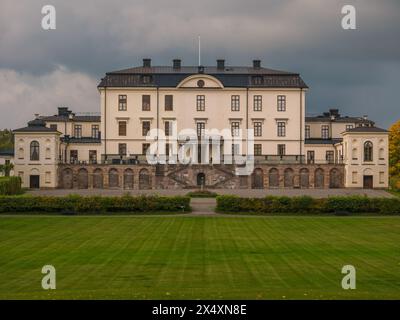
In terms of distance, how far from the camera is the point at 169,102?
81062 mm

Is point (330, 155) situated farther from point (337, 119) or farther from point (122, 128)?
point (122, 128)

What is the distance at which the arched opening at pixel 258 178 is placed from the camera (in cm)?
7759

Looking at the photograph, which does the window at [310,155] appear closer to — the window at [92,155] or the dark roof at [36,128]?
the window at [92,155]

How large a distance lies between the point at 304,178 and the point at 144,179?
16.3 m

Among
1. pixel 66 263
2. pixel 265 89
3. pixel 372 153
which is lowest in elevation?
pixel 66 263

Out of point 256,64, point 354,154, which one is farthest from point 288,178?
point 256,64

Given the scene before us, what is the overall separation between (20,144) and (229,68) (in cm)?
2399

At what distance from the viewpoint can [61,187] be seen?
77.6 meters

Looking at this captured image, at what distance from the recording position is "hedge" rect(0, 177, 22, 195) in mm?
65062

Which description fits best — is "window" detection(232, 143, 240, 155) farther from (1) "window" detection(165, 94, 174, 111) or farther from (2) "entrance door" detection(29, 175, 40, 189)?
(2) "entrance door" detection(29, 175, 40, 189)

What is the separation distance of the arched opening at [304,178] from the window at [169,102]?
15.3 meters

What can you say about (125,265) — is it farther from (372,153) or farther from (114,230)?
(372,153)

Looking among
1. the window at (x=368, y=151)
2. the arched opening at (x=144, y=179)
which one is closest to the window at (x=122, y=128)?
the arched opening at (x=144, y=179)

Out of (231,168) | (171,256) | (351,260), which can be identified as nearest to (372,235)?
(351,260)
